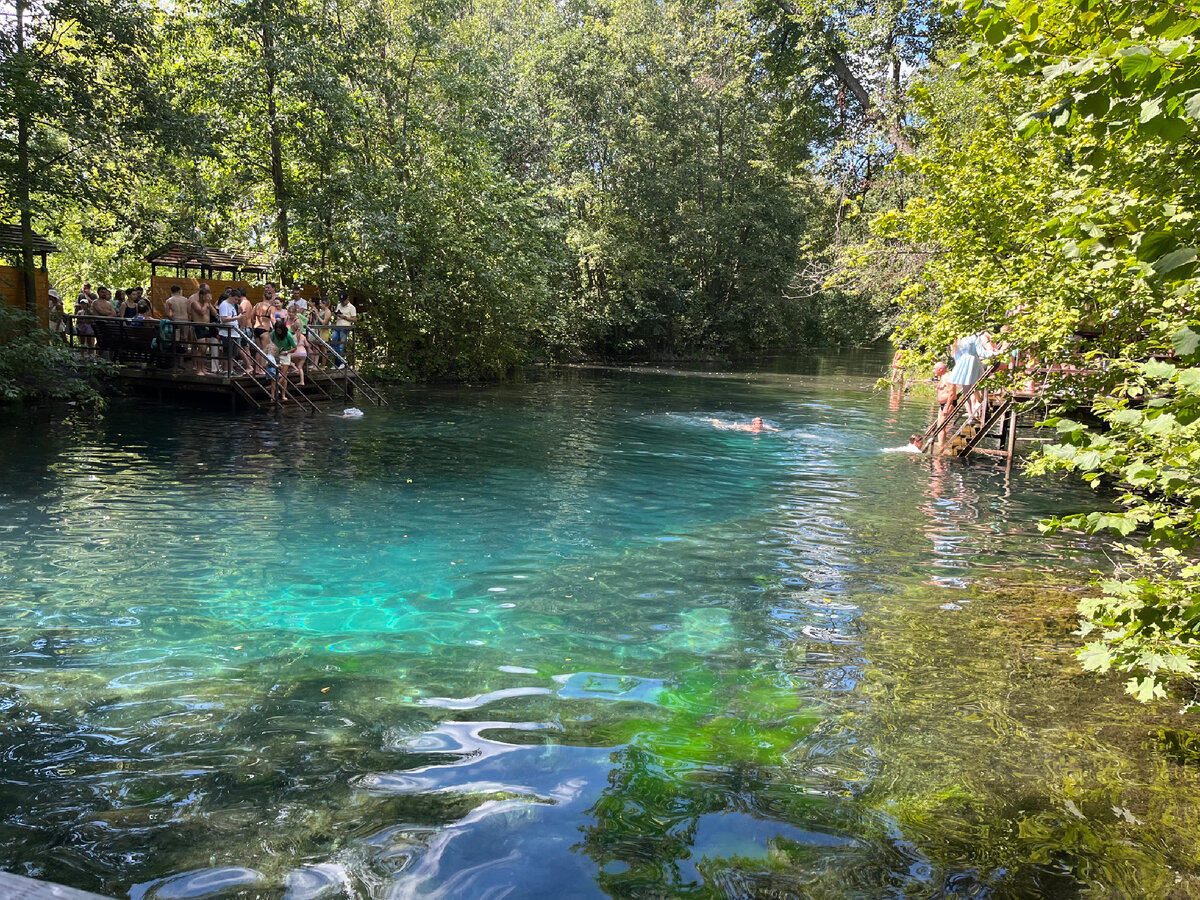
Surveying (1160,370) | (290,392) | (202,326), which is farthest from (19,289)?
(1160,370)

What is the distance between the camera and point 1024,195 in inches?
389

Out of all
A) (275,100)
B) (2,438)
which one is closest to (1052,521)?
(2,438)

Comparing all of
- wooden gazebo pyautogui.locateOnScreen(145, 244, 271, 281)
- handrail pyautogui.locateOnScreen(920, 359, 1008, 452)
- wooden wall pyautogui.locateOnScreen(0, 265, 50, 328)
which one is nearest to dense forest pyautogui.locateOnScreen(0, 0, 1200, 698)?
wooden gazebo pyautogui.locateOnScreen(145, 244, 271, 281)

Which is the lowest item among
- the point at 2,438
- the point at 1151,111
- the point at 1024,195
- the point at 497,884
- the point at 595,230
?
the point at 497,884

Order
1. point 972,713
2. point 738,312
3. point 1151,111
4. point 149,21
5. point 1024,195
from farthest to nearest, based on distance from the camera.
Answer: point 738,312
point 149,21
point 1024,195
point 972,713
point 1151,111

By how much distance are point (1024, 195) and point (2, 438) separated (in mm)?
16346

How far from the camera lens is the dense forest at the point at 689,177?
4.20m

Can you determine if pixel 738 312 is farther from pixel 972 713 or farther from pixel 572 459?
pixel 972 713

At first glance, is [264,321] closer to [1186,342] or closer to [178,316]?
[178,316]

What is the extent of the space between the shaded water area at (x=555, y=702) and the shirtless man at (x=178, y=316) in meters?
8.60

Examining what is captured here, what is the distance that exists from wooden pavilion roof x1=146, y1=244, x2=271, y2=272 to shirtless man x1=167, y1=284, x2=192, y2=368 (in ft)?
11.8

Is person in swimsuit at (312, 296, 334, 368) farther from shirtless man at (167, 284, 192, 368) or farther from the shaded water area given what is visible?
the shaded water area

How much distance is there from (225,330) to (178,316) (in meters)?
1.31

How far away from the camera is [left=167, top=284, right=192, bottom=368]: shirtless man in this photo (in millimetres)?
19750
